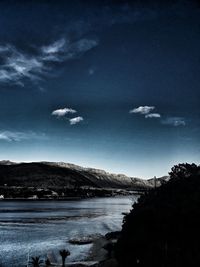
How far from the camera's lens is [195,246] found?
137 ft

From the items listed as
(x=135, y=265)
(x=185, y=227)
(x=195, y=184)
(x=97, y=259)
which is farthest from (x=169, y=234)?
(x=97, y=259)

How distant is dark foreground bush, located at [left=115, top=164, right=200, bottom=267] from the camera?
137 ft

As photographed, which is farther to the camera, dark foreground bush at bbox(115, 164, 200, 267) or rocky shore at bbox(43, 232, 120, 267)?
rocky shore at bbox(43, 232, 120, 267)

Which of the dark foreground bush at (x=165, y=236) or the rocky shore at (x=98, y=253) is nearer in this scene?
the dark foreground bush at (x=165, y=236)

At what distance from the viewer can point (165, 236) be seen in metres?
46.2

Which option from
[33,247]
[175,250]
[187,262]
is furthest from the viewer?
[33,247]

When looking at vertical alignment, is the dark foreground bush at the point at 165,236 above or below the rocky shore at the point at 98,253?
above

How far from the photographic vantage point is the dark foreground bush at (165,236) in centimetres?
4166

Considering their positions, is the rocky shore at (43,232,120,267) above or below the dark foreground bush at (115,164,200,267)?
below

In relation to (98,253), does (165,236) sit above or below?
above

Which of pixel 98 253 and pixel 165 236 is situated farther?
pixel 98 253

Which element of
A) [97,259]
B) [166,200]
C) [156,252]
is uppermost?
[166,200]

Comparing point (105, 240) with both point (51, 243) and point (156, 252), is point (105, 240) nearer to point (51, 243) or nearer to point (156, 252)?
point (51, 243)

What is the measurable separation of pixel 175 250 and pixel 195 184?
62.2 feet
